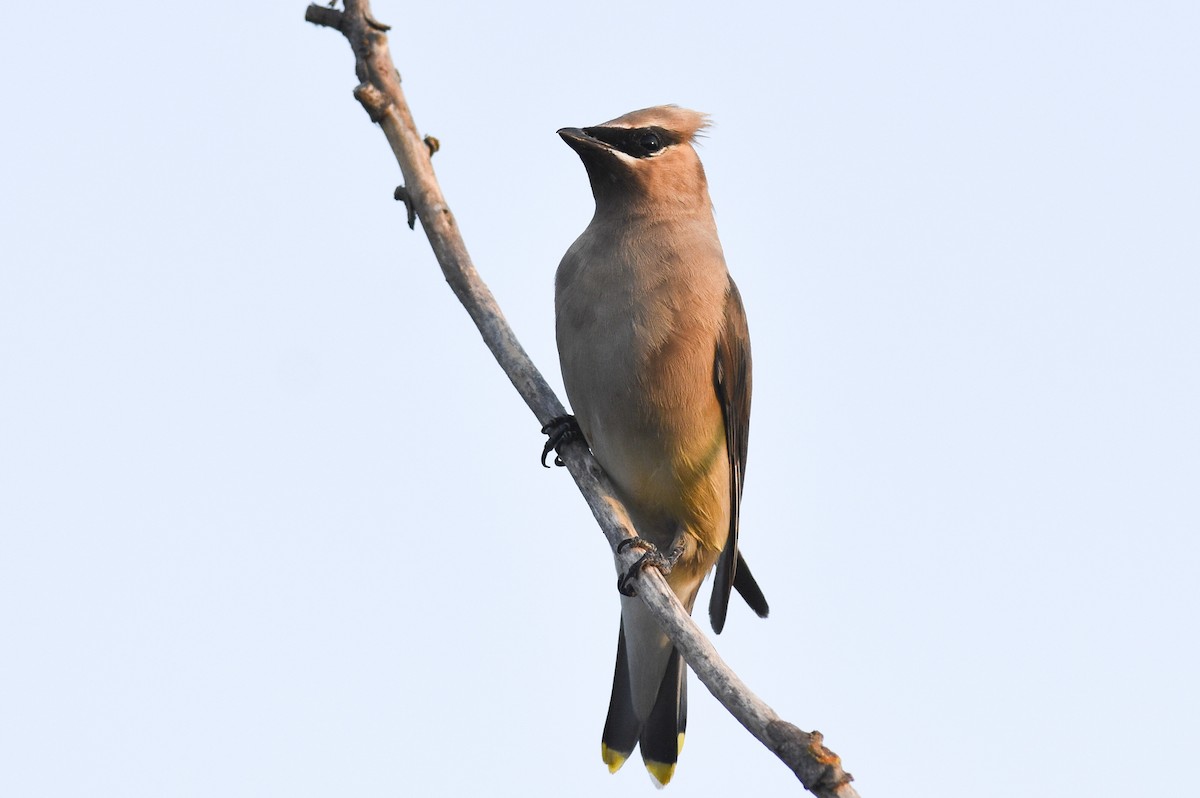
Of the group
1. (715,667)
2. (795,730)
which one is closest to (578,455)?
(715,667)

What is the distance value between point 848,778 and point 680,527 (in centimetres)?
212

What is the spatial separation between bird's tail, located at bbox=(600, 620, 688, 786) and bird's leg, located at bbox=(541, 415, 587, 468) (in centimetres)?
106

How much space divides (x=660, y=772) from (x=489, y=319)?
7.30ft

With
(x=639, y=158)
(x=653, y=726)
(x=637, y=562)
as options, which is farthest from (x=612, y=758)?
(x=639, y=158)

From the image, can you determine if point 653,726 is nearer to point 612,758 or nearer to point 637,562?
point 612,758

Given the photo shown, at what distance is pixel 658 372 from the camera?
17.3 ft

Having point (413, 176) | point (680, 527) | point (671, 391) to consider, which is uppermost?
point (413, 176)

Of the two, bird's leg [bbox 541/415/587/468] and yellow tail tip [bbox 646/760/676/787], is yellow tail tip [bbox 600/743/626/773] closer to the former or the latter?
yellow tail tip [bbox 646/760/676/787]

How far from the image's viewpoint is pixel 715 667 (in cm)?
392

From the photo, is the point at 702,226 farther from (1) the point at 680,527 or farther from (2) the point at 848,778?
(2) the point at 848,778

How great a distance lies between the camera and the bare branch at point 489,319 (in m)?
3.93

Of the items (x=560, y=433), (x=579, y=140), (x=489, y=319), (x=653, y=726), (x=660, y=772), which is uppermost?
(x=579, y=140)

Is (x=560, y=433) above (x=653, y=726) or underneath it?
above

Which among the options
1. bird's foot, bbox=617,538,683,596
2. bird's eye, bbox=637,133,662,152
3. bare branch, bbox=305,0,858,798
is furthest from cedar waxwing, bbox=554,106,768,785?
bird's foot, bbox=617,538,683,596
